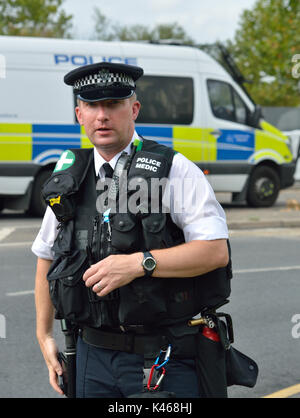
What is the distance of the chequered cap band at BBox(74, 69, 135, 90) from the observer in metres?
2.17

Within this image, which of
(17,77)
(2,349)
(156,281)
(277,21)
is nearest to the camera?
(156,281)

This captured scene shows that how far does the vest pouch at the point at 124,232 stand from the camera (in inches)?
80.7

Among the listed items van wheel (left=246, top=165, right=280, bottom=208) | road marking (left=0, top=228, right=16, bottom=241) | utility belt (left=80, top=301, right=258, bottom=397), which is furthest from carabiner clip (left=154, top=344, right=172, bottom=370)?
van wheel (left=246, top=165, right=280, bottom=208)

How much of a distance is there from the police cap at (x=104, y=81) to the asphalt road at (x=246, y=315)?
2.40 m

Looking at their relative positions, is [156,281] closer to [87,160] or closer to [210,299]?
[210,299]

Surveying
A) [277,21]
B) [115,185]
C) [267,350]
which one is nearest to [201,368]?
[115,185]

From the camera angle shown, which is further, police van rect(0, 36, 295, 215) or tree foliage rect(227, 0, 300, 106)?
tree foliage rect(227, 0, 300, 106)

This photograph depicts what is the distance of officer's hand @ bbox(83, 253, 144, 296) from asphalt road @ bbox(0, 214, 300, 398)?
2.29 meters

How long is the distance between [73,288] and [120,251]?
7.8 inches

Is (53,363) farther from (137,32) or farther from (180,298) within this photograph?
(137,32)

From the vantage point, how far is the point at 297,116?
23734mm

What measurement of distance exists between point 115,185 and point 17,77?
9439 millimetres

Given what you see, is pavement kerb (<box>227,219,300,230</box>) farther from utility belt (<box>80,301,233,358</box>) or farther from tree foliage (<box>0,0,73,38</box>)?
tree foliage (<box>0,0,73,38</box>)

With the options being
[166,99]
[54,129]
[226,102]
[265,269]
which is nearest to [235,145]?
[226,102]
